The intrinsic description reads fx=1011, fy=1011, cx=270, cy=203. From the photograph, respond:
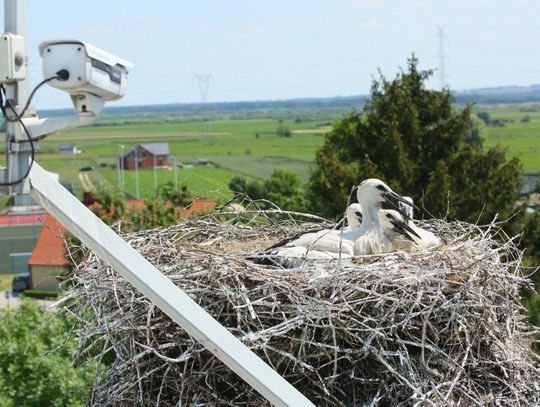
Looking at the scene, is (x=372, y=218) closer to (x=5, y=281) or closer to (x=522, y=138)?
(x=5, y=281)

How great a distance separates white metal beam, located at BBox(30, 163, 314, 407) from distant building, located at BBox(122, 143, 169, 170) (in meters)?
83.6

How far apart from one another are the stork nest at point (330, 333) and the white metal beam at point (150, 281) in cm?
107

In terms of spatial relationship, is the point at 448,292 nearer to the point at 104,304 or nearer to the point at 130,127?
the point at 104,304

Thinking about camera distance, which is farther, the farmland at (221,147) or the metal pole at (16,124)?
the farmland at (221,147)

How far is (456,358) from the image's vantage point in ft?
18.5

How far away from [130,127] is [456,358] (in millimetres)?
180010

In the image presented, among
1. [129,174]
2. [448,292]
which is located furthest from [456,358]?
[129,174]

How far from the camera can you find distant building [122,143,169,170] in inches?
3627

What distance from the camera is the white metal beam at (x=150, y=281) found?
13.2 feet

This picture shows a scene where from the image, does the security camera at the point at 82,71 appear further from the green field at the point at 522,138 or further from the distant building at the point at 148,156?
the distant building at the point at 148,156

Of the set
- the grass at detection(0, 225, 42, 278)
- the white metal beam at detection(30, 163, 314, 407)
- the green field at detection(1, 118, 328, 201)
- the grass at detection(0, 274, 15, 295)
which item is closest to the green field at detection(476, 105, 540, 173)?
the green field at detection(1, 118, 328, 201)

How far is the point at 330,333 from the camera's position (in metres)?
5.47

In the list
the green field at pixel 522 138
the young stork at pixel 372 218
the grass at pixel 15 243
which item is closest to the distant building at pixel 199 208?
the young stork at pixel 372 218

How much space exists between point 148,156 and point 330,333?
3598 inches
